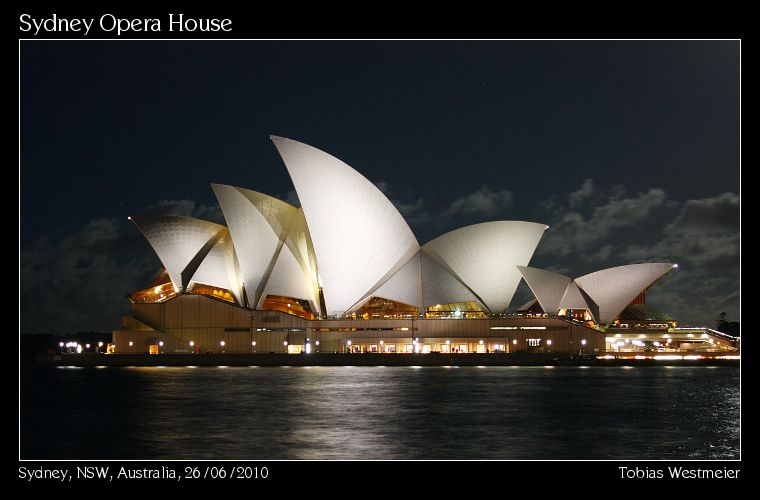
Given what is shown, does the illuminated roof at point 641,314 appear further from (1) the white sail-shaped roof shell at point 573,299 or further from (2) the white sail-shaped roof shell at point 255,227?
(2) the white sail-shaped roof shell at point 255,227

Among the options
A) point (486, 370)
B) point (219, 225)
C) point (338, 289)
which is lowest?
point (486, 370)

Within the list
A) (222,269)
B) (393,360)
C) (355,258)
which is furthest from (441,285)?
(222,269)

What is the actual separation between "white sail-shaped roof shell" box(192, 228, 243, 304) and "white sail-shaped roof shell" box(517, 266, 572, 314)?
2214 centimetres

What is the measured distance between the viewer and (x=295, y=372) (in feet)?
181

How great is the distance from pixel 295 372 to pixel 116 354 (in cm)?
1818

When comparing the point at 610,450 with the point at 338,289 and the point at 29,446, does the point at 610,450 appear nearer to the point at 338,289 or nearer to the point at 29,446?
the point at 29,446

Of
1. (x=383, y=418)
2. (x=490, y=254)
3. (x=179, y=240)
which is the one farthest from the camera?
(x=490, y=254)

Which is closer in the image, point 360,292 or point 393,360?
point 393,360

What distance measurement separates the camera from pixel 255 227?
61.8 metres

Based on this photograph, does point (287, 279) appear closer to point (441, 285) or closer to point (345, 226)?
point (345, 226)

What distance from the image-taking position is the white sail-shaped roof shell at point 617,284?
218 ft

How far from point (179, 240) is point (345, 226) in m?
13.5

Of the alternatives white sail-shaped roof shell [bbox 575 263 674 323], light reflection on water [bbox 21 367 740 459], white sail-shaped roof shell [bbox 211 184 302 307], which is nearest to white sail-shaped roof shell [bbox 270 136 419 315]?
white sail-shaped roof shell [bbox 211 184 302 307]
